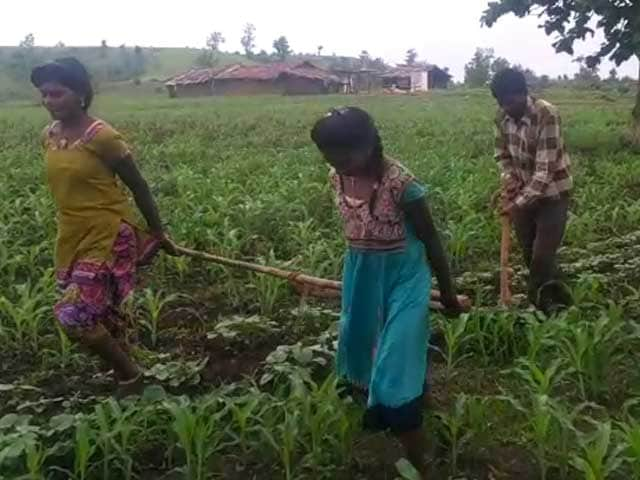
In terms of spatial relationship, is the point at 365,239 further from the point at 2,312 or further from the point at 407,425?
the point at 2,312

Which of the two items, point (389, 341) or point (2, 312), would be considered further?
point (2, 312)

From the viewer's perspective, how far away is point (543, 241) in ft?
16.4

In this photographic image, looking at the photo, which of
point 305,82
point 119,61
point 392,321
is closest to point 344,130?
point 392,321

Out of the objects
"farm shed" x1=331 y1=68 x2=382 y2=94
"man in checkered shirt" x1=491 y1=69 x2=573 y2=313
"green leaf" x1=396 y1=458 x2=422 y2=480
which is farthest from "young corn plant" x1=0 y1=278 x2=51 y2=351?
"farm shed" x1=331 y1=68 x2=382 y2=94

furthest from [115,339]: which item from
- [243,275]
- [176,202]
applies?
[176,202]

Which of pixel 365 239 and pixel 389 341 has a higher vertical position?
pixel 365 239

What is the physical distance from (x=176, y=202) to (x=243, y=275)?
2493 millimetres

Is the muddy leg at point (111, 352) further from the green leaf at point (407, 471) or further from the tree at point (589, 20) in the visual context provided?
the tree at point (589, 20)

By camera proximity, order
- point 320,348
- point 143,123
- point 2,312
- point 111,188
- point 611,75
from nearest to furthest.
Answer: point 111,188 < point 320,348 < point 2,312 < point 143,123 < point 611,75

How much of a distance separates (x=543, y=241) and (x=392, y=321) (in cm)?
216

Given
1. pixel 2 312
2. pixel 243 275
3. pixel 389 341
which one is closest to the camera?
pixel 389 341

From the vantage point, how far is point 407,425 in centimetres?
314

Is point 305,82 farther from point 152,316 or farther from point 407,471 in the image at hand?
point 407,471

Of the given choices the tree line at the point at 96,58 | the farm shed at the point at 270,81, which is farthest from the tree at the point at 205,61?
the farm shed at the point at 270,81
